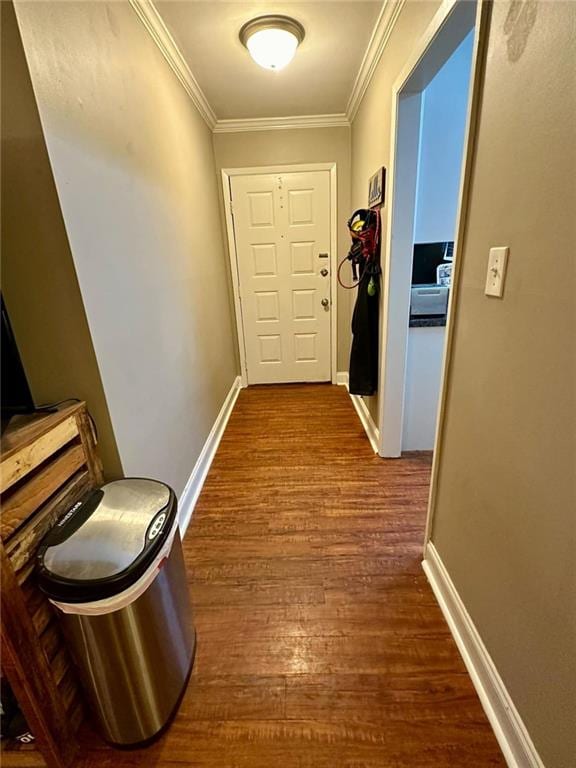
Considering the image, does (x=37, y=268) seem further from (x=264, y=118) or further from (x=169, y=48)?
(x=264, y=118)

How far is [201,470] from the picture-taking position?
7.31 feet

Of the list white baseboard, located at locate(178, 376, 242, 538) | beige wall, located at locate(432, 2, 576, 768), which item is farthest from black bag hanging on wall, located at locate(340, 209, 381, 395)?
beige wall, located at locate(432, 2, 576, 768)

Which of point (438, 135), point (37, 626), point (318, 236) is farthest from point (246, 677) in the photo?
point (318, 236)

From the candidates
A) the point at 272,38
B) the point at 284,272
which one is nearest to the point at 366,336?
the point at 284,272

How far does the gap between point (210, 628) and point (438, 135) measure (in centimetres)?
253

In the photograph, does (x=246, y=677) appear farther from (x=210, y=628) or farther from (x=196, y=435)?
(x=196, y=435)

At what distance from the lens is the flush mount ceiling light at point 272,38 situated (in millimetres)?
1785

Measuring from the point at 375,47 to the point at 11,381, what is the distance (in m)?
2.48

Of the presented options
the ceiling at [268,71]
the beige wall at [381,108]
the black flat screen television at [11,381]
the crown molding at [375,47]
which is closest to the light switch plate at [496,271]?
the beige wall at [381,108]

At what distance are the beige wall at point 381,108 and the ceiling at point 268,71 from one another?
18 centimetres

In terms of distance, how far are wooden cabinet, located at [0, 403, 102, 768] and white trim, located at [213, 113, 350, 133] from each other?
3000 millimetres

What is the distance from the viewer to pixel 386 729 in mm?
1033

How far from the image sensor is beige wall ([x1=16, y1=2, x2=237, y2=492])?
3.49 ft

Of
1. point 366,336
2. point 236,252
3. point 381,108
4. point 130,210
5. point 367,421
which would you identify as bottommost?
point 367,421
